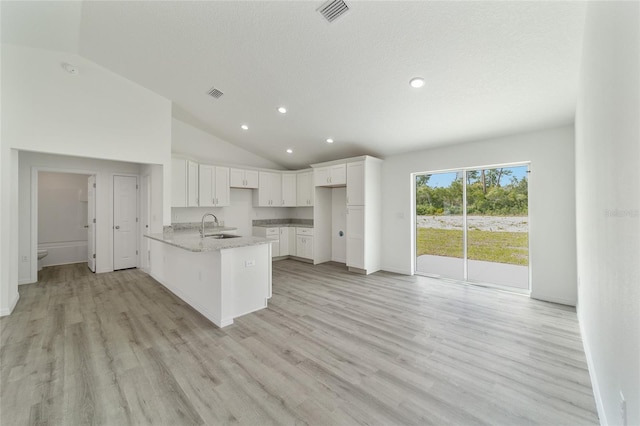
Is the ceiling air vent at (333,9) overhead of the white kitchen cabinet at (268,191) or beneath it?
overhead

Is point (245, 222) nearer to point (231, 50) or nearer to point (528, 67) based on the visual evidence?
point (231, 50)

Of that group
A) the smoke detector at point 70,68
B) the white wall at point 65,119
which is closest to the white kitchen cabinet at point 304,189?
the white wall at point 65,119

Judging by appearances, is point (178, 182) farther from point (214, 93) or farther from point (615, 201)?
point (615, 201)

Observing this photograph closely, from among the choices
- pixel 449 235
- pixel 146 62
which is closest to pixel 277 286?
pixel 449 235

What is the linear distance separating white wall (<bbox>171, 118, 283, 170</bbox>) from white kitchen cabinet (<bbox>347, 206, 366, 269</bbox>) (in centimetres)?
315

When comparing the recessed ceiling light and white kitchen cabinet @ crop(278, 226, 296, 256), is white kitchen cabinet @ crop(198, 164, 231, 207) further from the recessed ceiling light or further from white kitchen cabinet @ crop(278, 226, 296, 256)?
the recessed ceiling light

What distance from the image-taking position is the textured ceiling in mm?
2305

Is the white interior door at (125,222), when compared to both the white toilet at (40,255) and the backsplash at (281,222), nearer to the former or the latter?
the white toilet at (40,255)

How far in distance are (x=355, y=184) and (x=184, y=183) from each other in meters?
3.62

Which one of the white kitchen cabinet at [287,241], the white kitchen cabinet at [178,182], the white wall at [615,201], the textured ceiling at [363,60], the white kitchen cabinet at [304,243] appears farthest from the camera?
the white kitchen cabinet at [287,241]

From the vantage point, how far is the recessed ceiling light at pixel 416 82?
3.04 meters

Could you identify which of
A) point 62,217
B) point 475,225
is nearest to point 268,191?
point 475,225

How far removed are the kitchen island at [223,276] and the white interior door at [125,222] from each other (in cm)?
257

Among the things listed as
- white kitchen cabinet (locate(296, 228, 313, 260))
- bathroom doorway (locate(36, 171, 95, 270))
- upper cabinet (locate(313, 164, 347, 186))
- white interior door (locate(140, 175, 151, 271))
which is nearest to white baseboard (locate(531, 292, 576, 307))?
upper cabinet (locate(313, 164, 347, 186))
